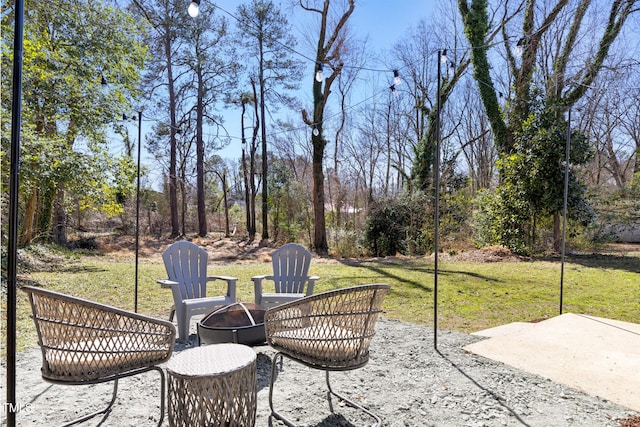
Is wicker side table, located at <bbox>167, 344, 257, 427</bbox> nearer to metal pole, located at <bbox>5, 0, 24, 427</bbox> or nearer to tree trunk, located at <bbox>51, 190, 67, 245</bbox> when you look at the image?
metal pole, located at <bbox>5, 0, 24, 427</bbox>

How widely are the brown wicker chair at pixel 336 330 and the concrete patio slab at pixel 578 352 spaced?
1.31m

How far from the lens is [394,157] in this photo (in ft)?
49.7

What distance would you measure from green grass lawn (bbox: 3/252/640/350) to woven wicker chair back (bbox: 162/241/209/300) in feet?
2.78

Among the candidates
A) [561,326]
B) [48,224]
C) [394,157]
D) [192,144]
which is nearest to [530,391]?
[561,326]

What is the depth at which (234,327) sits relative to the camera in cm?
244

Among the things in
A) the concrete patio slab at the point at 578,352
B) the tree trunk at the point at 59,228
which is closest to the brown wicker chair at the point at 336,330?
the concrete patio slab at the point at 578,352

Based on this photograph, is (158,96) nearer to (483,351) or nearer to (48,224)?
(48,224)

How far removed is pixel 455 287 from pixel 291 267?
9.53 ft

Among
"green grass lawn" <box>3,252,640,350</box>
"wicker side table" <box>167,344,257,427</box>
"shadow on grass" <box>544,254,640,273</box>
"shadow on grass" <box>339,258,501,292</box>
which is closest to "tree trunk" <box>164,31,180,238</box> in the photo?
"green grass lawn" <box>3,252,640,350</box>

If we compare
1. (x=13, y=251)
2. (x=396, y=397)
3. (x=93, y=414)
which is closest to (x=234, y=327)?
(x=93, y=414)

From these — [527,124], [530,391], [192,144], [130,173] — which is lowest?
[530,391]

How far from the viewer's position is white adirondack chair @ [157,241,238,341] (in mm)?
3105

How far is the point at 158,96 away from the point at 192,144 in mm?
2662

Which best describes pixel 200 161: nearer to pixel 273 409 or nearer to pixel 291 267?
pixel 291 267
